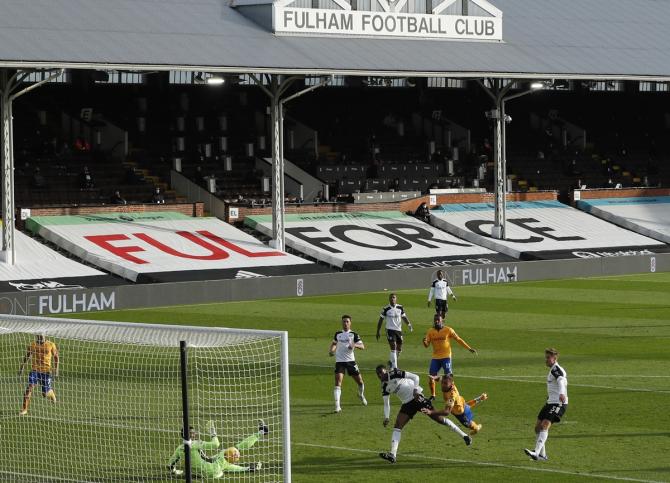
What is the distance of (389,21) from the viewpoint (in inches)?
2072

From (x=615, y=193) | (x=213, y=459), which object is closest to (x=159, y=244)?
(x=615, y=193)

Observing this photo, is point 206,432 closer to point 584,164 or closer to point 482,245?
point 482,245

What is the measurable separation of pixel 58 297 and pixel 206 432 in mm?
19296

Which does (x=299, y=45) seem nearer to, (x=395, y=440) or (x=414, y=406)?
(x=414, y=406)

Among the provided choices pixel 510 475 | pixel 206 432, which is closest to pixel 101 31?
pixel 206 432

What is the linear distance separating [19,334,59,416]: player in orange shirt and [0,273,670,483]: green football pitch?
2.27 m

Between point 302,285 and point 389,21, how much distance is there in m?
13.7

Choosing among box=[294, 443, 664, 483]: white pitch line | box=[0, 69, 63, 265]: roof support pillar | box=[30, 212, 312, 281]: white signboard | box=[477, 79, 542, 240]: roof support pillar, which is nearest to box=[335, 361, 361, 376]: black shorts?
box=[294, 443, 664, 483]: white pitch line

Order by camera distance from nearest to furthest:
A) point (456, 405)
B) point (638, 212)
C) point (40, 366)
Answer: point (456, 405) < point (40, 366) < point (638, 212)

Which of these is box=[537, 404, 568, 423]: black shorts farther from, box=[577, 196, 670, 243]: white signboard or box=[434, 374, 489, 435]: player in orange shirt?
box=[577, 196, 670, 243]: white signboard

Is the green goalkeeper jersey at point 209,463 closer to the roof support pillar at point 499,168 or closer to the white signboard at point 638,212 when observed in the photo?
the roof support pillar at point 499,168

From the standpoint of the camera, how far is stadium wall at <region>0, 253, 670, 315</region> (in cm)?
3900

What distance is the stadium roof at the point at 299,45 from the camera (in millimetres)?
43406

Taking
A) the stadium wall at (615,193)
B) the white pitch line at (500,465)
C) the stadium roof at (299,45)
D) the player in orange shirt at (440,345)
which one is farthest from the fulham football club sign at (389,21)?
the white pitch line at (500,465)
